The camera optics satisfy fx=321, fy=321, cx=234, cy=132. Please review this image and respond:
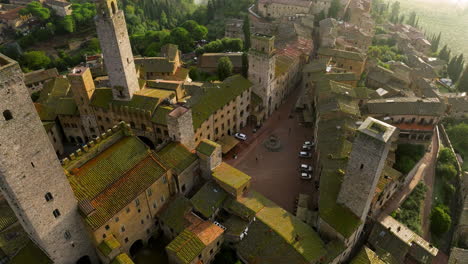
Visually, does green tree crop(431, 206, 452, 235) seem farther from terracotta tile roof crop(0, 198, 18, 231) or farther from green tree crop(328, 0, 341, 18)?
green tree crop(328, 0, 341, 18)

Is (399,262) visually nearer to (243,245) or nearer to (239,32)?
(243,245)

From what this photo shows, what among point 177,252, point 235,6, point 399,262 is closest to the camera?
point 177,252

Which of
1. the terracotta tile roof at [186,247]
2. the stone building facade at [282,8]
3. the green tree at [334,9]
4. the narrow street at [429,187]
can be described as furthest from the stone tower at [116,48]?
the green tree at [334,9]

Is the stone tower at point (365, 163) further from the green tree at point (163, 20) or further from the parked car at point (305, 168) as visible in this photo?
the green tree at point (163, 20)

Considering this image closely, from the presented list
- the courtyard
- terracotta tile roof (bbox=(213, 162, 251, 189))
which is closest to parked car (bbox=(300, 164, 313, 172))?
the courtyard

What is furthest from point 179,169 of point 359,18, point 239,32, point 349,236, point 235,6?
point 235,6
